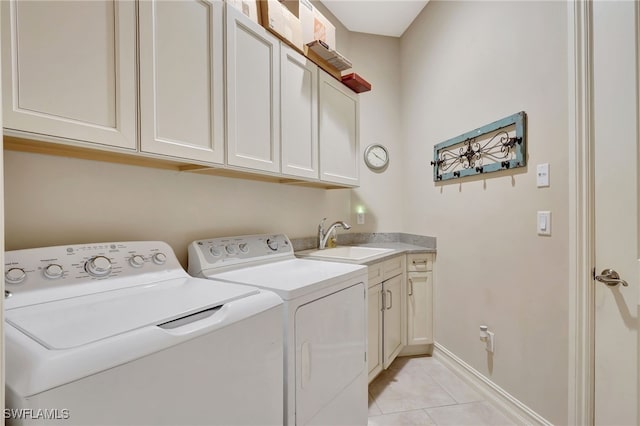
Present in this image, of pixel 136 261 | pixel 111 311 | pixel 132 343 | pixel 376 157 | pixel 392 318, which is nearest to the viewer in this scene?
pixel 132 343

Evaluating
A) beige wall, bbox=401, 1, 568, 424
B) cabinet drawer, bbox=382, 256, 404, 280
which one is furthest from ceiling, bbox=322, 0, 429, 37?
cabinet drawer, bbox=382, 256, 404, 280

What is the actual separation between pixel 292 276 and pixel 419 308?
153 cm

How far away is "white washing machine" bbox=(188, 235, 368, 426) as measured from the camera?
115 centimetres

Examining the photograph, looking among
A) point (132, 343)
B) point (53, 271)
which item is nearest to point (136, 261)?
point (53, 271)

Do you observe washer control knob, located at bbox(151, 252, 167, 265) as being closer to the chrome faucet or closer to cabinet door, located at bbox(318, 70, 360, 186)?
cabinet door, located at bbox(318, 70, 360, 186)

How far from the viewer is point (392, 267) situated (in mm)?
2236

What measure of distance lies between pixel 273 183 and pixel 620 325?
1.91m

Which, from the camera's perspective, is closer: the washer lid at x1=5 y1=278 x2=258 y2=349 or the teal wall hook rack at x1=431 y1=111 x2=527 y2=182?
the washer lid at x1=5 y1=278 x2=258 y2=349

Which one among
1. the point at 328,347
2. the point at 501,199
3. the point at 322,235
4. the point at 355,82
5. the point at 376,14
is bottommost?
the point at 328,347

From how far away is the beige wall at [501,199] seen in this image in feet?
4.85

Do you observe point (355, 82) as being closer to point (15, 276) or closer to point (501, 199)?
point (501, 199)

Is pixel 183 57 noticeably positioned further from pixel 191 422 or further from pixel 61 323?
pixel 191 422

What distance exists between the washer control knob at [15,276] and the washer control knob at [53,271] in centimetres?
5

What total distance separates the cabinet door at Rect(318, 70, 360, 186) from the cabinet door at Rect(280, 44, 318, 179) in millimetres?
80
